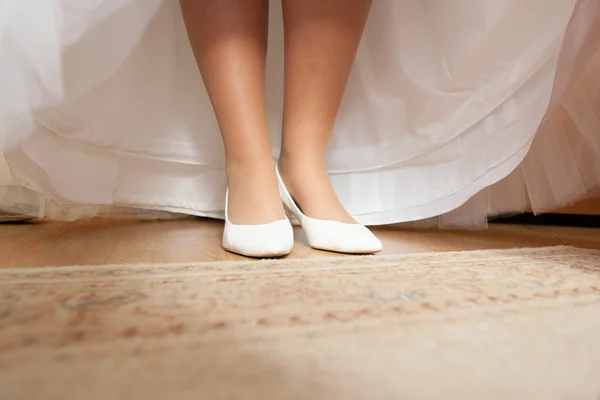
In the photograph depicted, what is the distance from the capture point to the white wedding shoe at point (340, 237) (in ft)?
1.94

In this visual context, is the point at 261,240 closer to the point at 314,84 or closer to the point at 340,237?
the point at 340,237

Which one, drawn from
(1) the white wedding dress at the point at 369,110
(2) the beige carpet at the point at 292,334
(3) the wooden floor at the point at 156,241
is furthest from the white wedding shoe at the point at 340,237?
(1) the white wedding dress at the point at 369,110

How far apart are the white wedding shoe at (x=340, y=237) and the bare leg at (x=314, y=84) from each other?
0.02 metres

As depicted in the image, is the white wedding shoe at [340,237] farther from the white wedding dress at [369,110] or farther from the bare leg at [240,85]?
the white wedding dress at [369,110]

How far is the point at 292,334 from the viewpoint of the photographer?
283mm

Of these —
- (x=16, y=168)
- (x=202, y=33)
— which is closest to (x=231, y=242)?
(x=202, y=33)

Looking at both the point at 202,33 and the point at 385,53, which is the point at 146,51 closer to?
the point at 202,33

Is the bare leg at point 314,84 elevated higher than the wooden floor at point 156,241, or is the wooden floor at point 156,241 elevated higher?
the bare leg at point 314,84

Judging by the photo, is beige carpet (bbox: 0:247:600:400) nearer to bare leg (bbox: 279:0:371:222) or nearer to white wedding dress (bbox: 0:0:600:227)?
bare leg (bbox: 279:0:371:222)

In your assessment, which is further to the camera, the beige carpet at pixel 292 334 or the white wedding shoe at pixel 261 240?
the white wedding shoe at pixel 261 240

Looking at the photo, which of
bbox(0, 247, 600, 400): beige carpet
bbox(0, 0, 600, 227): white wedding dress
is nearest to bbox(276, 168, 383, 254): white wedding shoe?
bbox(0, 247, 600, 400): beige carpet

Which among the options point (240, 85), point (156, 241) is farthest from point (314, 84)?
point (156, 241)

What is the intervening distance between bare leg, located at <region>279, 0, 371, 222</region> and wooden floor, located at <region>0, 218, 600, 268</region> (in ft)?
0.25

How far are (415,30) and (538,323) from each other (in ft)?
1.94
